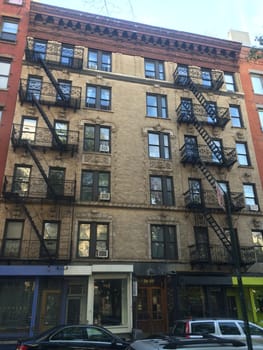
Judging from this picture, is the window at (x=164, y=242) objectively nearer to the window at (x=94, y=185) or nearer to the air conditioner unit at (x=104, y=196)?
the air conditioner unit at (x=104, y=196)

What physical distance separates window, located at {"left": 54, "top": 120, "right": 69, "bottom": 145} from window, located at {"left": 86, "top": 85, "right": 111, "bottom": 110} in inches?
104

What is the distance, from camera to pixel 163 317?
59.4 ft

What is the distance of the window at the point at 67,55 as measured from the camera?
2355 cm

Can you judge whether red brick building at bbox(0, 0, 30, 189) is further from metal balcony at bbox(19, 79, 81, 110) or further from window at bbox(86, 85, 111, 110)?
window at bbox(86, 85, 111, 110)

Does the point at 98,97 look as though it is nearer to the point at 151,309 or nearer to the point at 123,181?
the point at 123,181

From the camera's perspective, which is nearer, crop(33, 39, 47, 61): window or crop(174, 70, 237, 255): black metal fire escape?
crop(174, 70, 237, 255): black metal fire escape

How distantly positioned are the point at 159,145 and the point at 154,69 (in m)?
7.58

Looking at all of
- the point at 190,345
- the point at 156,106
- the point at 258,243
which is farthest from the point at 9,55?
the point at 190,345

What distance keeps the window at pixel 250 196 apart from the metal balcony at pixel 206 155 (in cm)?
244

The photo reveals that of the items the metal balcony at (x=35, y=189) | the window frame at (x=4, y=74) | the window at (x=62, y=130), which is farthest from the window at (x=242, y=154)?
the window frame at (x=4, y=74)

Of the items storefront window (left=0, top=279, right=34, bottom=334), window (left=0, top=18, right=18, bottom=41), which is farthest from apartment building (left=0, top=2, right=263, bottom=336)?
window (left=0, top=18, right=18, bottom=41)

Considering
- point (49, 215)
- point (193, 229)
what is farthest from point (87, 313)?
point (193, 229)

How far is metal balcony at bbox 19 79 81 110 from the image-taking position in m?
21.1

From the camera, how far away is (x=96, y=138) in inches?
858
